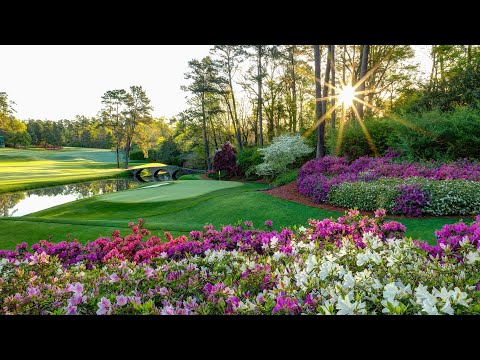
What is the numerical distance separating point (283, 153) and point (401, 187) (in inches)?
281

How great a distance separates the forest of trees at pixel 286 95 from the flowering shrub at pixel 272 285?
844 centimetres

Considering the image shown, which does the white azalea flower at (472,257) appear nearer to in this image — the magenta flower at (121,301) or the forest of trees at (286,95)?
the magenta flower at (121,301)

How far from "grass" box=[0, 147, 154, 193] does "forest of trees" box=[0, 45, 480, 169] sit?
1426mm

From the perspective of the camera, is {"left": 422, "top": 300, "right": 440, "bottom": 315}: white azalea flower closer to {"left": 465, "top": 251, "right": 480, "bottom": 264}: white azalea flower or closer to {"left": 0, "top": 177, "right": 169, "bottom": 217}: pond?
{"left": 465, "top": 251, "right": 480, "bottom": 264}: white azalea flower

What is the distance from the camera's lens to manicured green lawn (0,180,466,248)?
514cm

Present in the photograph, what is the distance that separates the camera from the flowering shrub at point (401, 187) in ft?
16.1

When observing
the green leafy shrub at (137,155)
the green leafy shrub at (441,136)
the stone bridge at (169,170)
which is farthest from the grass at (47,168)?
the green leafy shrub at (441,136)

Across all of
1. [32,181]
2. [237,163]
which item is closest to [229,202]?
[237,163]

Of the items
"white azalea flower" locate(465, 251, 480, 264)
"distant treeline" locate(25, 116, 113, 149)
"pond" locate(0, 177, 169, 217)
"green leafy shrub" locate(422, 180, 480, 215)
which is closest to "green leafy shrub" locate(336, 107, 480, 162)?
"green leafy shrub" locate(422, 180, 480, 215)

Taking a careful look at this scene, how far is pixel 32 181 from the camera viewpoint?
47.3 ft

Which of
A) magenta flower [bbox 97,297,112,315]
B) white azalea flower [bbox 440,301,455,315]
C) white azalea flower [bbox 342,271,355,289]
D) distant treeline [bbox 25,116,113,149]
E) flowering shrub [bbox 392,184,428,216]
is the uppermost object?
distant treeline [bbox 25,116,113,149]

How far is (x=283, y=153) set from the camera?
12.3 metres
